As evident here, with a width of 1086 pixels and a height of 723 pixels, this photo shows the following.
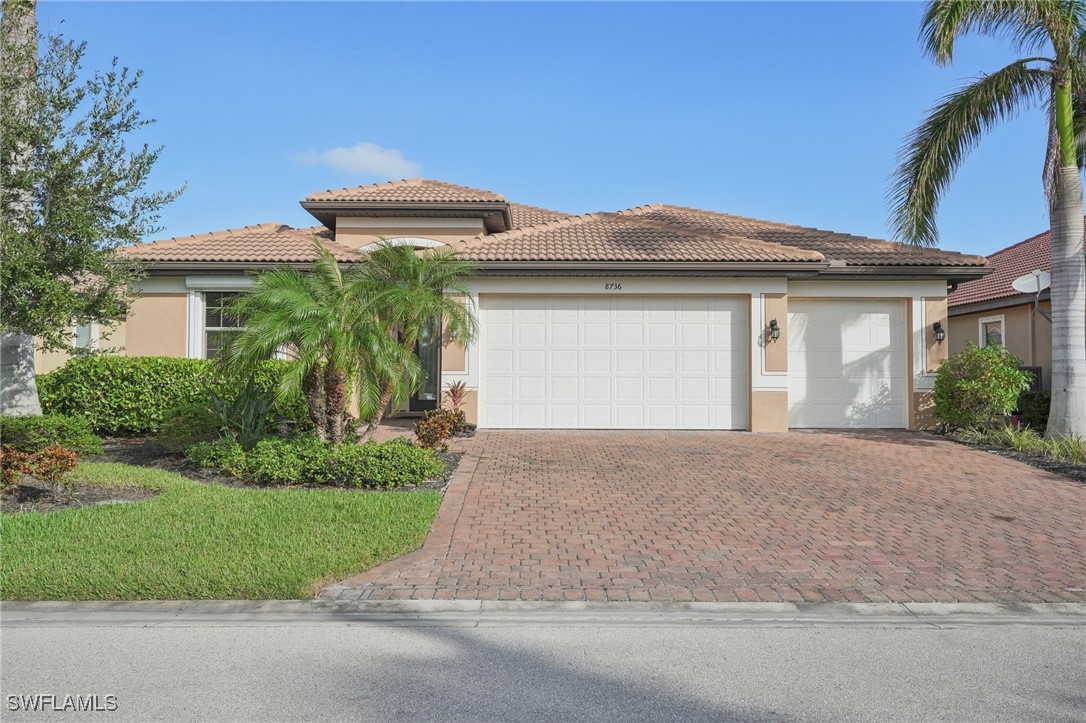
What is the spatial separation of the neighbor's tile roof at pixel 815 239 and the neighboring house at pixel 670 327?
3.5 inches

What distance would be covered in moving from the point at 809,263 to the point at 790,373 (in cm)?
234

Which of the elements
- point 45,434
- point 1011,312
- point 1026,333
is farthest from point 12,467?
point 1011,312

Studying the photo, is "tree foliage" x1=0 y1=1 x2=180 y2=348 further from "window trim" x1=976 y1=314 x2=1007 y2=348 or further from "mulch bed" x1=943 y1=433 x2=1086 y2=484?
"window trim" x1=976 y1=314 x2=1007 y2=348

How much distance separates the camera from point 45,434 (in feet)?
30.4

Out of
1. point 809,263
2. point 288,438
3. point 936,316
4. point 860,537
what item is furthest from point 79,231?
point 936,316

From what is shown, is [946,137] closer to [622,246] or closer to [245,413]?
[622,246]

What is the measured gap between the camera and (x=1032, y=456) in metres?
10.8

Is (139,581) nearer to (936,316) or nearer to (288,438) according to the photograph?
(288,438)

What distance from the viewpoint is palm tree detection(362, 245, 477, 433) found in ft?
31.2

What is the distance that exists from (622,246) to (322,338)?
24.0 feet

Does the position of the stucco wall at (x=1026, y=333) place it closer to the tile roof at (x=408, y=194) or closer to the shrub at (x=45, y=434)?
the tile roof at (x=408, y=194)

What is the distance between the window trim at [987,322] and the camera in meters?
18.7

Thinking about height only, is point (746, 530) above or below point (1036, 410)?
below

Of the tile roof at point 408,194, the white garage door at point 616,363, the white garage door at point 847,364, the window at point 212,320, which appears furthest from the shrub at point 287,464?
the white garage door at point 847,364
